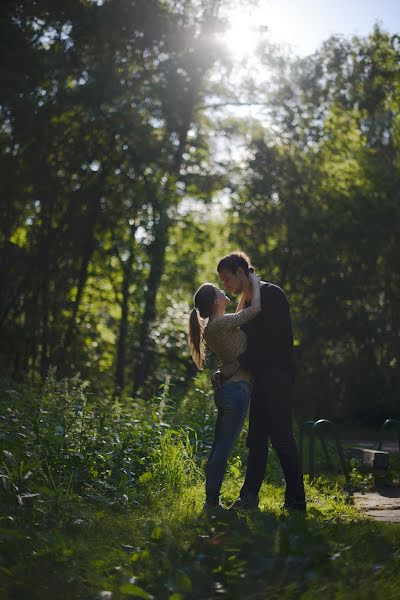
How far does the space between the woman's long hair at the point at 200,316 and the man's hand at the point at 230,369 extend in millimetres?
223

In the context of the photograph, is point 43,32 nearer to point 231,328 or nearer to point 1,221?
point 1,221

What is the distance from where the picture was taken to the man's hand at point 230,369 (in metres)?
5.70

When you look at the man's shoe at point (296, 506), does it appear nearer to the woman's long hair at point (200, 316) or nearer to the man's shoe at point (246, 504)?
the man's shoe at point (246, 504)

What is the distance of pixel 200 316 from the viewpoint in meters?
5.78

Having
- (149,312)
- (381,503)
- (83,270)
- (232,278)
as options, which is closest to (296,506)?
(381,503)

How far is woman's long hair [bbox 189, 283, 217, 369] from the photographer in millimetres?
5660

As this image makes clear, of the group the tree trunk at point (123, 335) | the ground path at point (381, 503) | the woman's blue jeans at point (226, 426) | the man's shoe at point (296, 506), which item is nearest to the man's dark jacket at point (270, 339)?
the woman's blue jeans at point (226, 426)

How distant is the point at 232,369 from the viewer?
5.70 m

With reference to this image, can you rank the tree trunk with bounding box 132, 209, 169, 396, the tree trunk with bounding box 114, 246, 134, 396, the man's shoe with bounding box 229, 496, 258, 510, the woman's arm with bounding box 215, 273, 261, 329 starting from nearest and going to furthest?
the woman's arm with bounding box 215, 273, 261, 329 → the man's shoe with bounding box 229, 496, 258, 510 → the tree trunk with bounding box 132, 209, 169, 396 → the tree trunk with bounding box 114, 246, 134, 396

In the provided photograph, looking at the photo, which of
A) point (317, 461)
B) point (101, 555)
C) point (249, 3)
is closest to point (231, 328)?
point (101, 555)

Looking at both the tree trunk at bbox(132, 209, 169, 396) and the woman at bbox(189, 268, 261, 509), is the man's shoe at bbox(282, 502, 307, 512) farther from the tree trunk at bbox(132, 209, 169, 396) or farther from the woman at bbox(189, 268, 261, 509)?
the tree trunk at bbox(132, 209, 169, 396)

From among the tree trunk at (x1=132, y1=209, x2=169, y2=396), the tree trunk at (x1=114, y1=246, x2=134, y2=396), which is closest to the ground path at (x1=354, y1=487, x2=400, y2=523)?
the tree trunk at (x1=132, y1=209, x2=169, y2=396)

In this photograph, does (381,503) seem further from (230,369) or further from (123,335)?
(123,335)

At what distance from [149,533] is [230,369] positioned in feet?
4.94
